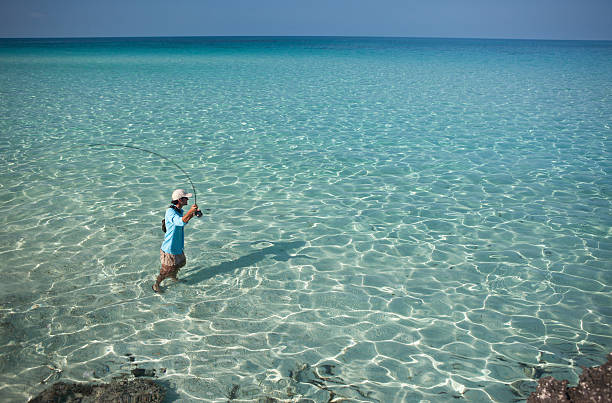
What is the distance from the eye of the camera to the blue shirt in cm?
634

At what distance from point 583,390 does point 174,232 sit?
498 centimetres

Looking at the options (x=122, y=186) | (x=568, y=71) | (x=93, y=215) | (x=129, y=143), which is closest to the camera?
(x=93, y=215)

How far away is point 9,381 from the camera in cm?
523

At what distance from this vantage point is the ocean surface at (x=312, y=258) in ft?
18.5

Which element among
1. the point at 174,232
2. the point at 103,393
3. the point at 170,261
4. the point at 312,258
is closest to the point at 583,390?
the point at 312,258

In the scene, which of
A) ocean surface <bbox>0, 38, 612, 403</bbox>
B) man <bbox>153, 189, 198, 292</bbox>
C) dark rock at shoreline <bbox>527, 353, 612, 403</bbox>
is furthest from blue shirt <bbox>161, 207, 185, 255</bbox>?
dark rock at shoreline <bbox>527, 353, 612, 403</bbox>

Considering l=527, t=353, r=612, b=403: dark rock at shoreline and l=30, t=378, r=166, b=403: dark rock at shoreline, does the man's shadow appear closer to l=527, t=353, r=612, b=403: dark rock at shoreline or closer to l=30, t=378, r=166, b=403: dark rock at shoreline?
l=30, t=378, r=166, b=403: dark rock at shoreline

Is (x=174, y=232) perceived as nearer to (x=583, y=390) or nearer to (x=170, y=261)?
(x=170, y=261)

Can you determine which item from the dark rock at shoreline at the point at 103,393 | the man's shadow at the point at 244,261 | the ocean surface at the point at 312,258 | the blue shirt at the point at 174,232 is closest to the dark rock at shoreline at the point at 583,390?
the ocean surface at the point at 312,258

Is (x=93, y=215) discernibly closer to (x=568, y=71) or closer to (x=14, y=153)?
(x=14, y=153)

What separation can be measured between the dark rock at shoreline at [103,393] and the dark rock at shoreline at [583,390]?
12.7ft

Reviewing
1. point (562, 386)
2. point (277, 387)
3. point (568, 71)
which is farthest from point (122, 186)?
point (568, 71)

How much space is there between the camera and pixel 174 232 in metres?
6.43

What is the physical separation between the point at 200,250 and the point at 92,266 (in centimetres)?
175
